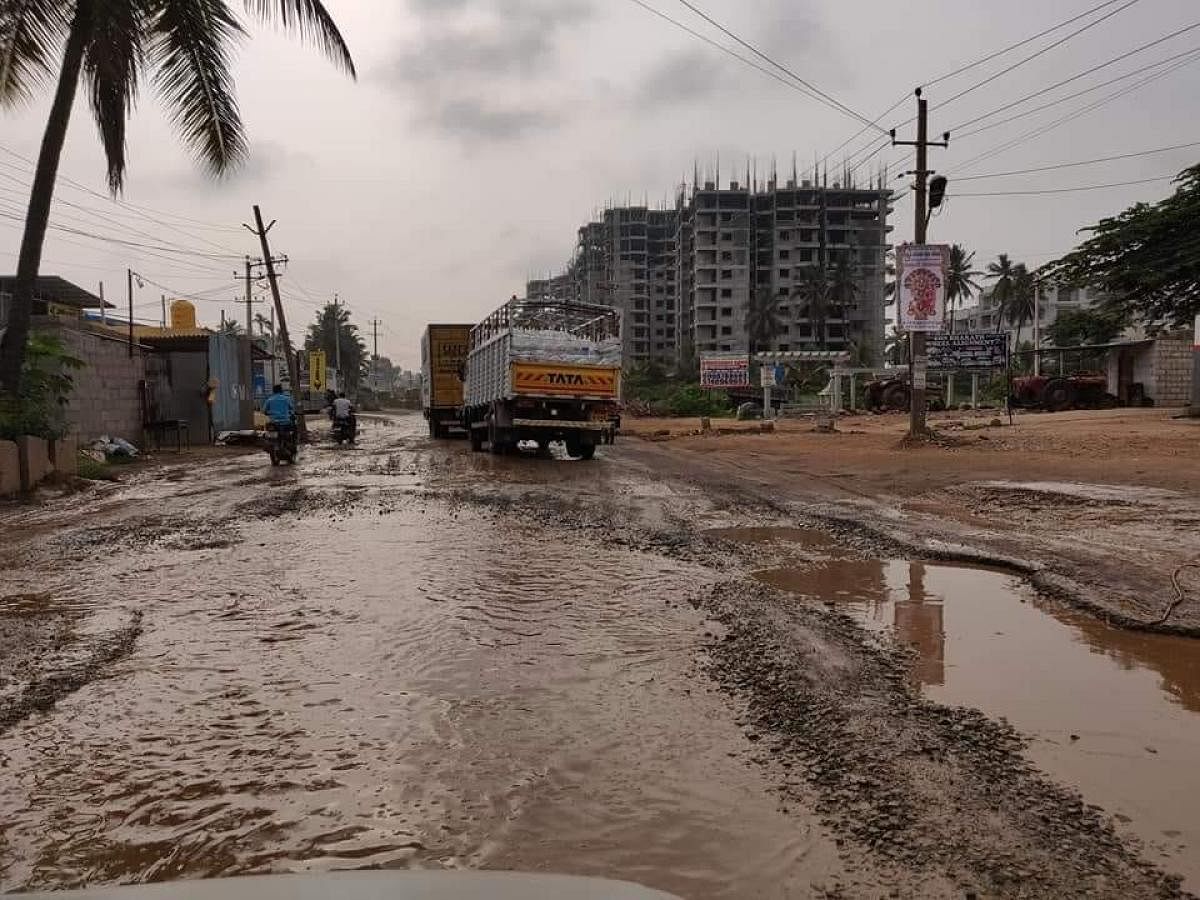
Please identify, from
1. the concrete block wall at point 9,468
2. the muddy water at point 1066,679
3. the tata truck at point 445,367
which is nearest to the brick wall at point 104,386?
the concrete block wall at point 9,468

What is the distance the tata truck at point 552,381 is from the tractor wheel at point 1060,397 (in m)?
21.0

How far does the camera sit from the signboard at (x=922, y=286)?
18641 mm

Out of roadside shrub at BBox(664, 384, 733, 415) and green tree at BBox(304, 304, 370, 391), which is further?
green tree at BBox(304, 304, 370, 391)

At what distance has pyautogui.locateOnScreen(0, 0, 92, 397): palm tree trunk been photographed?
12.4m

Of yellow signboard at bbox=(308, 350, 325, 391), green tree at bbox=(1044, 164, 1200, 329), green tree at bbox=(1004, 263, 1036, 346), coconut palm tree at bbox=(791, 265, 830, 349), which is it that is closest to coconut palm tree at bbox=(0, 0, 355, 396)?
green tree at bbox=(1044, 164, 1200, 329)

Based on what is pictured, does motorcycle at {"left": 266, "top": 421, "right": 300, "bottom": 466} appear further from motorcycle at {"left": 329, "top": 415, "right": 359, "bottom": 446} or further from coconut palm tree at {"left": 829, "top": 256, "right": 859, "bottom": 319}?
coconut palm tree at {"left": 829, "top": 256, "right": 859, "bottom": 319}

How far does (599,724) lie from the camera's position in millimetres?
3576

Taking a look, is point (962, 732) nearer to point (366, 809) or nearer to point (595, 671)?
point (595, 671)

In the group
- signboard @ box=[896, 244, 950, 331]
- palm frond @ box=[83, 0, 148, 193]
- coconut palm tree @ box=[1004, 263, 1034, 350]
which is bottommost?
signboard @ box=[896, 244, 950, 331]

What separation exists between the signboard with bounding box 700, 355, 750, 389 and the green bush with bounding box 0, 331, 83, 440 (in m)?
29.0

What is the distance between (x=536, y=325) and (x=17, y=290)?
359 inches

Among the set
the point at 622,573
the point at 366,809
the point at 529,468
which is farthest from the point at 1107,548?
the point at 529,468

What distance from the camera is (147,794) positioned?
2.97 m

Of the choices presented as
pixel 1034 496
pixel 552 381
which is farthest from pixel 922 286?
pixel 1034 496
